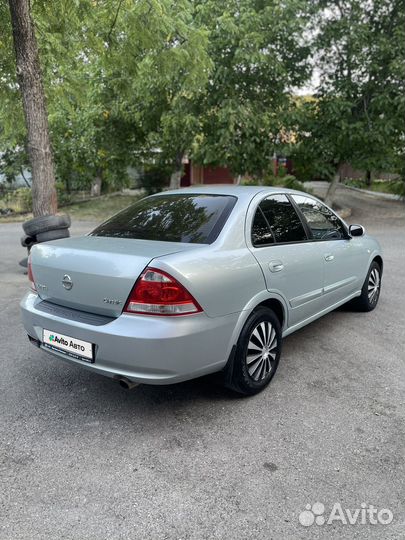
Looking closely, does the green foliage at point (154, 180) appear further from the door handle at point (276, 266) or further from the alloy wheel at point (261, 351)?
the alloy wheel at point (261, 351)

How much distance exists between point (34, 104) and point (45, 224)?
1.63 metres

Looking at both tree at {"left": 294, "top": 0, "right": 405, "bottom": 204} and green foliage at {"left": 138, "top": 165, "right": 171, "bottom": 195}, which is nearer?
tree at {"left": 294, "top": 0, "right": 405, "bottom": 204}

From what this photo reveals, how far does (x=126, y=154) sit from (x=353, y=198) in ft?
33.0

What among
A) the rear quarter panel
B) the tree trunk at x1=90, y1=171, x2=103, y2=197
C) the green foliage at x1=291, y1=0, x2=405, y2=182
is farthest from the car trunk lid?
the tree trunk at x1=90, y1=171, x2=103, y2=197

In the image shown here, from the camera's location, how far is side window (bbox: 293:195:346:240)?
4066 millimetres

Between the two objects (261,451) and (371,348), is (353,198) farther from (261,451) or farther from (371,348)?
(261,451)

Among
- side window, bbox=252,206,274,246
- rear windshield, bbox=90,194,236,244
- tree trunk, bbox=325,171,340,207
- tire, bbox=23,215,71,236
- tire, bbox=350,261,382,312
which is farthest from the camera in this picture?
tree trunk, bbox=325,171,340,207

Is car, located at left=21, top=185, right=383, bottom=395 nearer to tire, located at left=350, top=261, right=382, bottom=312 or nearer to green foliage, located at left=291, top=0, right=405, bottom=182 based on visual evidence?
tire, located at left=350, top=261, right=382, bottom=312

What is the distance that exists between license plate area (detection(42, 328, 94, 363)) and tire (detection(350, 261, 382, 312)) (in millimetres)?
3421

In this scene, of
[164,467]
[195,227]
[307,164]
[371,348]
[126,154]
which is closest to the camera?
[164,467]

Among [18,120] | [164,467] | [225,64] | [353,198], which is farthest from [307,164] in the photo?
[164,467]

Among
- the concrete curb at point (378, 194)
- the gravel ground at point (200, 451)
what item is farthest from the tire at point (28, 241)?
the concrete curb at point (378, 194)

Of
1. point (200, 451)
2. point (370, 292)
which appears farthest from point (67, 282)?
point (370, 292)

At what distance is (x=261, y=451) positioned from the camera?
2.59 metres
